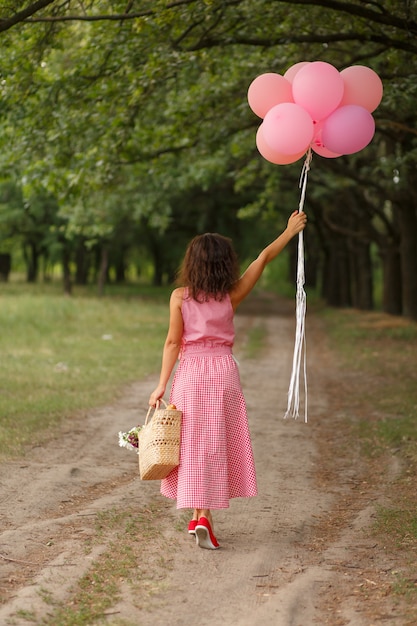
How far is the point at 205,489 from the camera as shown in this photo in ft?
17.9

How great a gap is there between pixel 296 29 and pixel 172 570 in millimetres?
8493

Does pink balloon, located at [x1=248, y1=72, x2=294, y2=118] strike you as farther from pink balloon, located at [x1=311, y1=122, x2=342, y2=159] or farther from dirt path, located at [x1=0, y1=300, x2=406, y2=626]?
dirt path, located at [x1=0, y1=300, x2=406, y2=626]

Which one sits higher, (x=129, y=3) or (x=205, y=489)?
(x=129, y=3)

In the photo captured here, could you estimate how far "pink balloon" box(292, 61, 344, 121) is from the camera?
604 centimetres

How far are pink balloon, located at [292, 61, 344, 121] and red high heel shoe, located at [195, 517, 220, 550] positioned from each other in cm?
305

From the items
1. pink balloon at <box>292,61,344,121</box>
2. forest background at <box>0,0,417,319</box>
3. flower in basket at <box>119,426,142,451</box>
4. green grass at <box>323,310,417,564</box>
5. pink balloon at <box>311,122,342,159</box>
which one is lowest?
green grass at <box>323,310,417,564</box>

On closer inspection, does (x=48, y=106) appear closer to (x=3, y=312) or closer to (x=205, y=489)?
(x=205, y=489)

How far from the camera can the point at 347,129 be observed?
20.3ft

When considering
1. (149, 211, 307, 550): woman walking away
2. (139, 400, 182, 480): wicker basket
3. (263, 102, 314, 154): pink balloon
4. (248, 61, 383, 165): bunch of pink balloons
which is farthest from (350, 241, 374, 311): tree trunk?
(139, 400, 182, 480): wicker basket

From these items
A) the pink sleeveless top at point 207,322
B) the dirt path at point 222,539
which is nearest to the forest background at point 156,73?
the pink sleeveless top at point 207,322

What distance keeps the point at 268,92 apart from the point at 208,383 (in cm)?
230

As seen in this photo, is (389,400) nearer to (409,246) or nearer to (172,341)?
(172,341)

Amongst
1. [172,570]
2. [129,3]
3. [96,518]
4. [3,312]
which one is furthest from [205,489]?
[3,312]

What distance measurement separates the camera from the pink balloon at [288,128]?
593 centimetres
